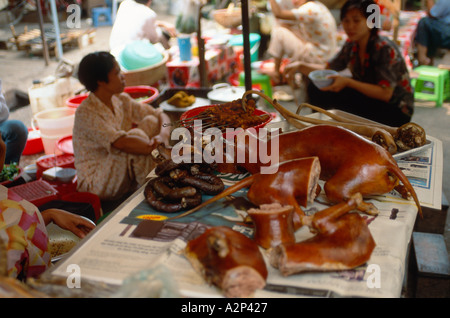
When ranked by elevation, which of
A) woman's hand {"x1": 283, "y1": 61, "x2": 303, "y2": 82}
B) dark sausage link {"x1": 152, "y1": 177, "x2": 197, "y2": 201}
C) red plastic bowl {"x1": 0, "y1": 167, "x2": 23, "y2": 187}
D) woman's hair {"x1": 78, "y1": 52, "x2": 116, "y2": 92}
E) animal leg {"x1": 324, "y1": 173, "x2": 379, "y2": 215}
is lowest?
red plastic bowl {"x1": 0, "y1": 167, "x2": 23, "y2": 187}

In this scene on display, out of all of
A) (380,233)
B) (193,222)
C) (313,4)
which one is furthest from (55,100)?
(380,233)

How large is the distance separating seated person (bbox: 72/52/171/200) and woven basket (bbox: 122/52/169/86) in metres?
1.65

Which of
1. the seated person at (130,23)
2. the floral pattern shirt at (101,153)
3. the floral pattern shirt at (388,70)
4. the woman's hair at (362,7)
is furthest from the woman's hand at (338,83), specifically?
the seated person at (130,23)

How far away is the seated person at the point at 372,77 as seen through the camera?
3092 millimetres

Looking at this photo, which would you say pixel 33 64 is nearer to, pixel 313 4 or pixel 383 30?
pixel 313 4

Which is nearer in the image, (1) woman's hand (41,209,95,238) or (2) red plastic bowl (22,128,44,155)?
(1) woman's hand (41,209,95,238)

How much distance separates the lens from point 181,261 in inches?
49.8

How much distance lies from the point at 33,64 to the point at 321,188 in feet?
26.1

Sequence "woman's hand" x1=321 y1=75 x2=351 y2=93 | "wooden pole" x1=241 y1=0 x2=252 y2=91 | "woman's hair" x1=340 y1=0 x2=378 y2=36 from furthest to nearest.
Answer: "woman's hand" x1=321 y1=75 x2=351 y2=93, "woman's hair" x1=340 y1=0 x2=378 y2=36, "wooden pole" x1=241 y1=0 x2=252 y2=91

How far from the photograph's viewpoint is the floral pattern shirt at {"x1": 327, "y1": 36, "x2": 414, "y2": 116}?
10.1 ft

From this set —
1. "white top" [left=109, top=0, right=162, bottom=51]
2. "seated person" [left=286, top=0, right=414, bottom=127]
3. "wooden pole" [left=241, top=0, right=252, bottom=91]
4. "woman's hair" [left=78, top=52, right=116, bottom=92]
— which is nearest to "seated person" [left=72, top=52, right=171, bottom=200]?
"woman's hair" [left=78, top=52, right=116, bottom=92]

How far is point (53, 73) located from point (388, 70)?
5.92 meters

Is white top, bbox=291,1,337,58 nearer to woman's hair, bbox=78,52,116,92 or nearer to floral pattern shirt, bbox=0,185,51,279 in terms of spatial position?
woman's hair, bbox=78,52,116,92

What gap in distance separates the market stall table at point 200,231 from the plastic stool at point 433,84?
4090mm
